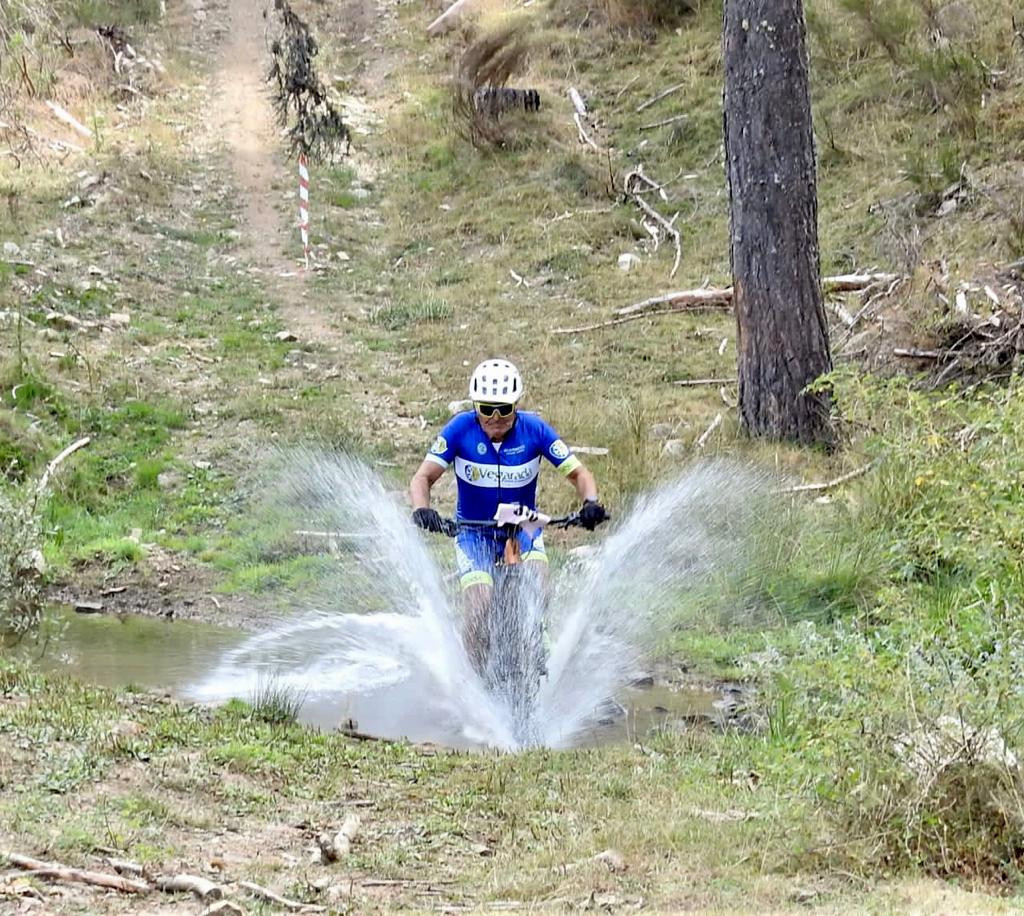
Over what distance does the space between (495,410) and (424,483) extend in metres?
0.59

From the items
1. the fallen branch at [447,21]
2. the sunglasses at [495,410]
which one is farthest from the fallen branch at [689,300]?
the fallen branch at [447,21]

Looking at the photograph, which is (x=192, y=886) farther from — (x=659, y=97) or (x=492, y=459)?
(x=659, y=97)

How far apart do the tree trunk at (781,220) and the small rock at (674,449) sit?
0.68 metres

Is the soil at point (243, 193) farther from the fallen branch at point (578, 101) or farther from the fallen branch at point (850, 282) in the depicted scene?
the fallen branch at point (850, 282)

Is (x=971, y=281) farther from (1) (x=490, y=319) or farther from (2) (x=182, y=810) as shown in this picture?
(2) (x=182, y=810)

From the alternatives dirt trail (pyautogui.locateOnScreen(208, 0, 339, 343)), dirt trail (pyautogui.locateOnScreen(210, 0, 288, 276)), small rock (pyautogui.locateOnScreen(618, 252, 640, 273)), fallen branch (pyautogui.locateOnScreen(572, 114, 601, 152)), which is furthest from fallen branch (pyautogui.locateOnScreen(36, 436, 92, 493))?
fallen branch (pyautogui.locateOnScreen(572, 114, 601, 152))

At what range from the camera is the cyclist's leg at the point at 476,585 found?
734 cm

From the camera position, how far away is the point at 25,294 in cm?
1505

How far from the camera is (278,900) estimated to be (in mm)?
4059

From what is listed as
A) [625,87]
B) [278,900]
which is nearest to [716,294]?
[625,87]

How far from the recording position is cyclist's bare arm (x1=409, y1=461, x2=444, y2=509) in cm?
755

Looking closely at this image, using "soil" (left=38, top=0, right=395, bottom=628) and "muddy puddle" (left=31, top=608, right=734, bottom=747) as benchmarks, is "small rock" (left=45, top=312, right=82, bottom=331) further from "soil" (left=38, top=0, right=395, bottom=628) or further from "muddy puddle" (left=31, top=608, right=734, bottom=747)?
"muddy puddle" (left=31, top=608, right=734, bottom=747)

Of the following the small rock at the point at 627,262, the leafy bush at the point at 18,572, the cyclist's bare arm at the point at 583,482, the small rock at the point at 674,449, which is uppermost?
the small rock at the point at 627,262

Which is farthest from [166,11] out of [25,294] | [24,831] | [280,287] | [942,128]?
[24,831]
